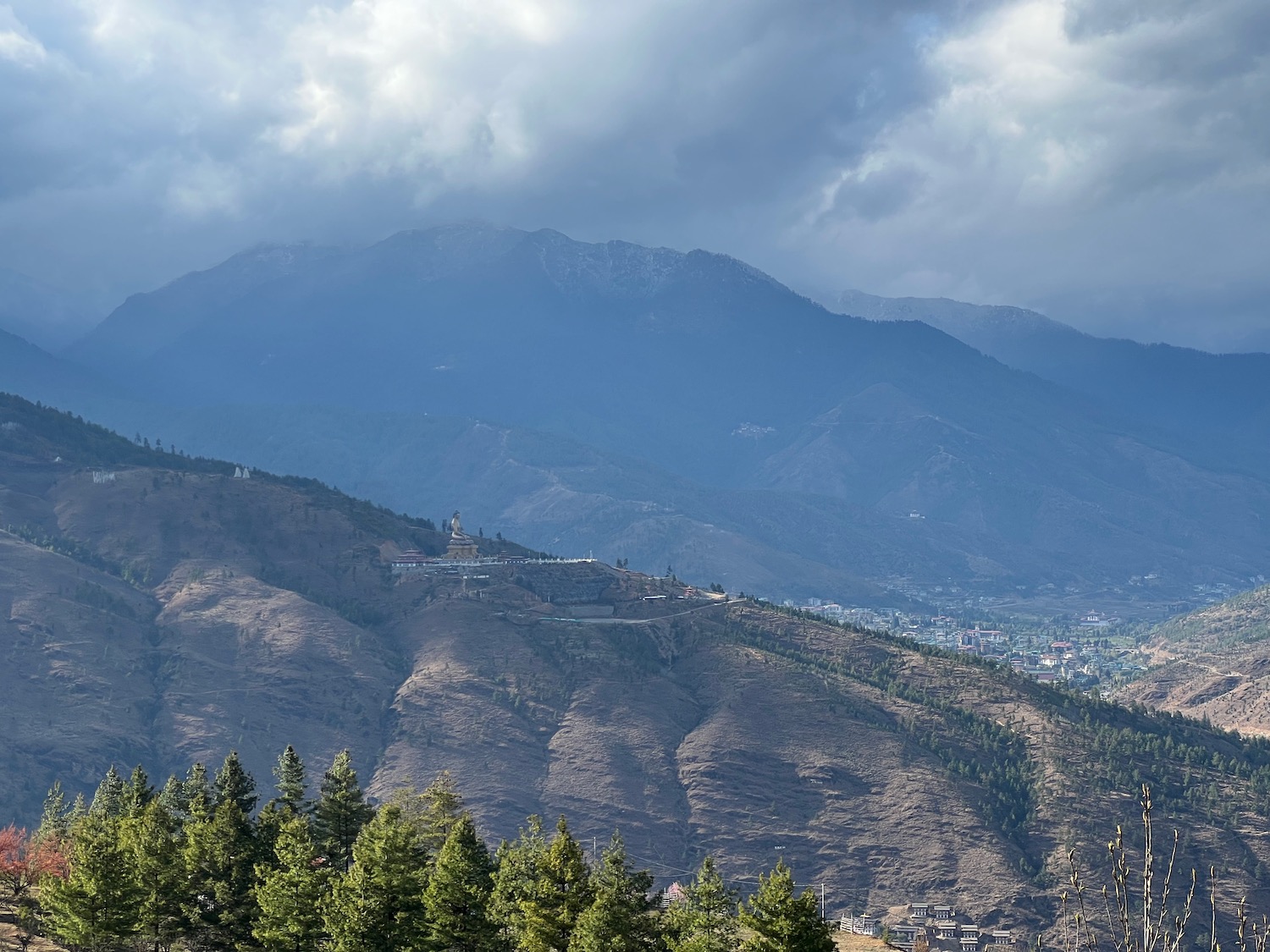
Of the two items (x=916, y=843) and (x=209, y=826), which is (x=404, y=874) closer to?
(x=209, y=826)

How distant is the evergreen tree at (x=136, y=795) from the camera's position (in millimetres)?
97875

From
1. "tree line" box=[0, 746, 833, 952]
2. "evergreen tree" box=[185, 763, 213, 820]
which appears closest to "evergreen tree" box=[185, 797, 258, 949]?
"tree line" box=[0, 746, 833, 952]

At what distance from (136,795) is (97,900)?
21728mm

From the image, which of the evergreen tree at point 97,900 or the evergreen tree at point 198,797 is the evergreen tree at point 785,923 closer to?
the evergreen tree at point 97,900

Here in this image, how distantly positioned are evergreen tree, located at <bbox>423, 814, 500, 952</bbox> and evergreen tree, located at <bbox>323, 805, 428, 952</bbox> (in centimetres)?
78

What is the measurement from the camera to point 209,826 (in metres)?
87.3

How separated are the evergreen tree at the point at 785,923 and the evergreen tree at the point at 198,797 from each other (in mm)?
37733

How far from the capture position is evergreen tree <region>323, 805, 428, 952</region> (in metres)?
78.2

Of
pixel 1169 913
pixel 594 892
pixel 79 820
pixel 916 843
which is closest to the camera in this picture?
pixel 594 892

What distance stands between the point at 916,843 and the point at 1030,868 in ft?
46.3

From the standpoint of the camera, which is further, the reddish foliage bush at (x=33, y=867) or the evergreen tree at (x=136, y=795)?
the evergreen tree at (x=136, y=795)

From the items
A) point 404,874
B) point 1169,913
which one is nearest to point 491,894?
point 404,874

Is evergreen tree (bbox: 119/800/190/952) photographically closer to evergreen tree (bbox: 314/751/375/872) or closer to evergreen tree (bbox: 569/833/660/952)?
evergreen tree (bbox: 314/751/375/872)

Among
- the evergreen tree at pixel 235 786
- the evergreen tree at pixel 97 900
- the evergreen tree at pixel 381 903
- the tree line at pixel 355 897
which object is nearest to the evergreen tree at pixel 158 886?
the tree line at pixel 355 897
